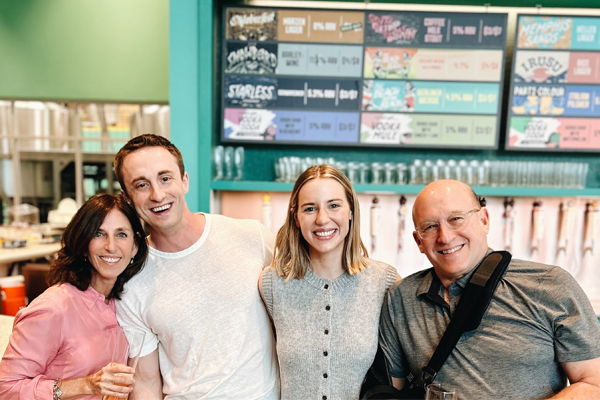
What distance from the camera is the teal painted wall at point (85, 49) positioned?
3.92 metres

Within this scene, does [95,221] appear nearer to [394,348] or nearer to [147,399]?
[147,399]

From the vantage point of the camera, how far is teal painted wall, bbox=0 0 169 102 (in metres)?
3.92

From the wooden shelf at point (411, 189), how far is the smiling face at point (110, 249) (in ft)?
4.78

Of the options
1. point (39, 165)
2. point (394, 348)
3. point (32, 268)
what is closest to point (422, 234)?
point (394, 348)

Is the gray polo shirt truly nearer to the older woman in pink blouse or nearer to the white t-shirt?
the white t-shirt

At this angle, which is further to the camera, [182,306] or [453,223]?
[182,306]

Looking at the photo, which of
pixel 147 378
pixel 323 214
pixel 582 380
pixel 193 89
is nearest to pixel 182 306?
pixel 147 378

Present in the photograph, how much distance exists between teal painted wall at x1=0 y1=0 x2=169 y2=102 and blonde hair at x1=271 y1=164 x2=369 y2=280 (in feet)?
9.74

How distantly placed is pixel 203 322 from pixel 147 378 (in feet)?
1.07

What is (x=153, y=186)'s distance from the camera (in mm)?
1512

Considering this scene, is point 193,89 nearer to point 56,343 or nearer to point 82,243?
point 82,243

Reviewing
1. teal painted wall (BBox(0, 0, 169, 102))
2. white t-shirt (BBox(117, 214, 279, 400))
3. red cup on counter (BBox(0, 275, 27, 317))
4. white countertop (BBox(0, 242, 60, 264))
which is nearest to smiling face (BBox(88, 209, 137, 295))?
white t-shirt (BBox(117, 214, 279, 400))

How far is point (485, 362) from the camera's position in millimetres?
1344

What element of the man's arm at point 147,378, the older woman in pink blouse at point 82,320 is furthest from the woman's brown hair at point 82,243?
the man's arm at point 147,378
